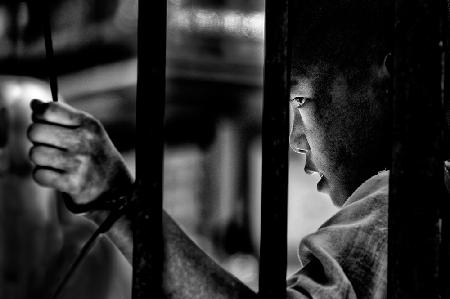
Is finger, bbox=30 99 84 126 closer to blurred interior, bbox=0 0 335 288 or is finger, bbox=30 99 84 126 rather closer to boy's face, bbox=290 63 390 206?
boy's face, bbox=290 63 390 206

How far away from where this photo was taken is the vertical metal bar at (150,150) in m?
1.04

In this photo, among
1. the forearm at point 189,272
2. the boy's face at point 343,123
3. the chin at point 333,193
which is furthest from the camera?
the chin at point 333,193

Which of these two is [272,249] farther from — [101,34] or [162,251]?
[101,34]


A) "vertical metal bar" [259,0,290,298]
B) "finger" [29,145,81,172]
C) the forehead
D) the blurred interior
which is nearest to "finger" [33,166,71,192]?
"finger" [29,145,81,172]

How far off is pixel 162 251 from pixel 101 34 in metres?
5.85

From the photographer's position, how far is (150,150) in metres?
1.06

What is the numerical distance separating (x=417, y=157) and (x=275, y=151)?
30 cm

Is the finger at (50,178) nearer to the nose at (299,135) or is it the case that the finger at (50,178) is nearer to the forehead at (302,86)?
the forehead at (302,86)

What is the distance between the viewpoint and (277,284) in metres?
1.08

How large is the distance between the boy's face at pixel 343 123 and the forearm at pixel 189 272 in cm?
69

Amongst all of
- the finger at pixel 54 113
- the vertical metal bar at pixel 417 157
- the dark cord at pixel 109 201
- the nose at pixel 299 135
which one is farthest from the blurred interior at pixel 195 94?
the finger at pixel 54 113

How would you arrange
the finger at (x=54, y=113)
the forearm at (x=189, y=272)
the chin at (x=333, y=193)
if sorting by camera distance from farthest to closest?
1. the chin at (x=333, y=193)
2. the forearm at (x=189, y=272)
3. the finger at (x=54, y=113)

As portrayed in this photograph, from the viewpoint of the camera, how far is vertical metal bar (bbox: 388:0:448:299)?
111cm

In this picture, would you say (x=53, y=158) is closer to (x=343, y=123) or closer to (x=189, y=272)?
(x=189, y=272)
